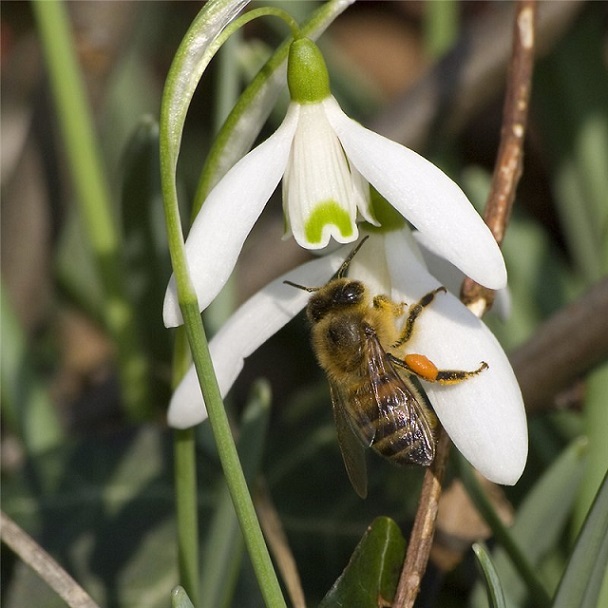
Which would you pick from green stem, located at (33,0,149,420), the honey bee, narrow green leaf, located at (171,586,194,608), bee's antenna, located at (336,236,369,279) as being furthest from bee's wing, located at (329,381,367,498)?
green stem, located at (33,0,149,420)

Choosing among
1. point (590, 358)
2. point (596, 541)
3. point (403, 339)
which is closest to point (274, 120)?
point (590, 358)

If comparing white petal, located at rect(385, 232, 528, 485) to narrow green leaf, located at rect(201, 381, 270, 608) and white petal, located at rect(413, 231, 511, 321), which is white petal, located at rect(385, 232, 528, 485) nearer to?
white petal, located at rect(413, 231, 511, 321)

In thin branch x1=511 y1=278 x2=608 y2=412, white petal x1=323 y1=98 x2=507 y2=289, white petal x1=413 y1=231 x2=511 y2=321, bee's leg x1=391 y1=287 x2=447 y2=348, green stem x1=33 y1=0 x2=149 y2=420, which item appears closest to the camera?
white petal x1=323 y1=98 x2=507 y2=289

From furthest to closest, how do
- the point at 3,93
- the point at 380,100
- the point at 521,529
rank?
the point at 380,100 → the point at 3,93 → the point at 521,529

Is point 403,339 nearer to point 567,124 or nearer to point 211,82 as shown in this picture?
point 567,124

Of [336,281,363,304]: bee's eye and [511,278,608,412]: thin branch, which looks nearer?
[336,281,363,304]: bee's eye

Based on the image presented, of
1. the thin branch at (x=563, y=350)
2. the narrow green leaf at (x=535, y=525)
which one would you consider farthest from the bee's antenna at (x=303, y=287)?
the thin branch at (x=563, y=350)
